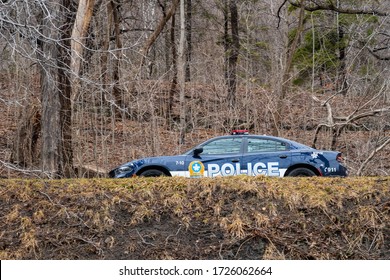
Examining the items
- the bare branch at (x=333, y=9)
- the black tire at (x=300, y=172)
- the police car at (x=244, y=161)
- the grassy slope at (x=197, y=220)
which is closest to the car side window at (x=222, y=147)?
the police car at (x=244, y=161)

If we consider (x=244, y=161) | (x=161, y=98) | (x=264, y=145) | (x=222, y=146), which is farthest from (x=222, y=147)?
(x=161, y=98)

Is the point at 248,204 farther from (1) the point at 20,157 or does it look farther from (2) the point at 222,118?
(2) the point at 222,118

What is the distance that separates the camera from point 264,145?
12.2 metres

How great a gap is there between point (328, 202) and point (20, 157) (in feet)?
34.3

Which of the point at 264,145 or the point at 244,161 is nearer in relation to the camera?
the point at 244,161

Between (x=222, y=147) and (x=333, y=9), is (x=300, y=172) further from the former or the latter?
(x=333, y=9)

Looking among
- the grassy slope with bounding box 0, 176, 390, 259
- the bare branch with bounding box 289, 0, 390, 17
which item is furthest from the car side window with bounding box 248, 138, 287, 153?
the bare branch with bounding box 289, 0, 390, 17

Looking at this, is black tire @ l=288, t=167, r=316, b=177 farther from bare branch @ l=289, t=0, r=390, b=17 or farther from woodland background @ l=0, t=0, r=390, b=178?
bare branch @ l=289, t=0, r=390, b=17

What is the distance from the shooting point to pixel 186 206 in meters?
7.45

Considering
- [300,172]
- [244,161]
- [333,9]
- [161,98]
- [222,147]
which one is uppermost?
[333,9]

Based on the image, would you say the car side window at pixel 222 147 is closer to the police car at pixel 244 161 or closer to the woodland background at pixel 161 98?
the police car at pixel 244 161

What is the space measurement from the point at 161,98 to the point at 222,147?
7060mm

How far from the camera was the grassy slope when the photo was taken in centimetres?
670

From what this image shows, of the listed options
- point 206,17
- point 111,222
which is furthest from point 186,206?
point 206,17
